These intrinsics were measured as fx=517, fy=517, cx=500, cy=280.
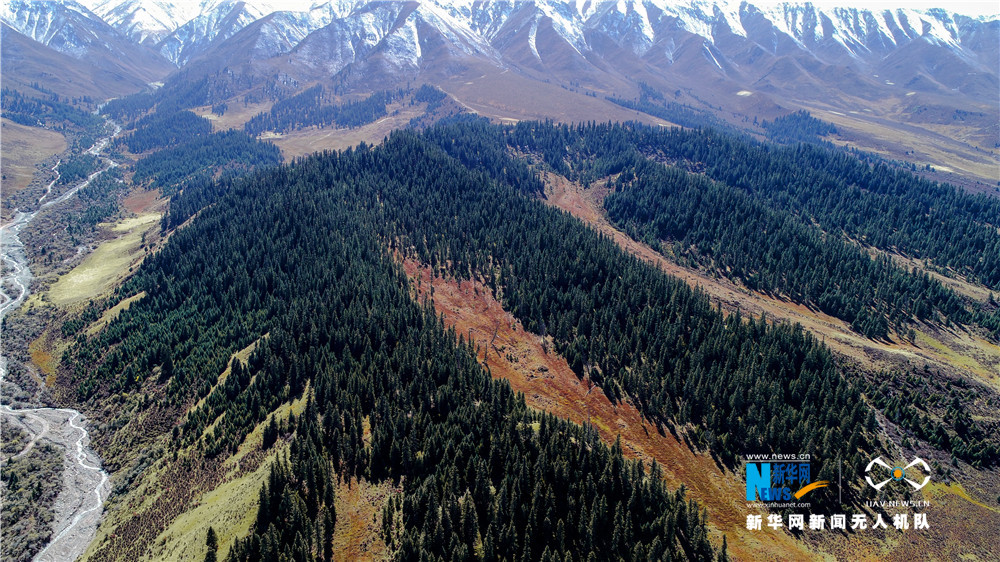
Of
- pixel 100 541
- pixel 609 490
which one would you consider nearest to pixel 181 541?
pixel 100 541

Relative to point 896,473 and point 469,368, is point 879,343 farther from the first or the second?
point 469,368

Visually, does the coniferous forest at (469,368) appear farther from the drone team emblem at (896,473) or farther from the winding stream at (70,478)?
the winding stream at (70,478)

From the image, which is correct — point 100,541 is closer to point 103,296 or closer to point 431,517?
point 431,517

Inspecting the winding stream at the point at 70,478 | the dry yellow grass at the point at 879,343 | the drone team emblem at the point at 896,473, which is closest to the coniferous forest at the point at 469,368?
the drone team emblem at the point at 896,473

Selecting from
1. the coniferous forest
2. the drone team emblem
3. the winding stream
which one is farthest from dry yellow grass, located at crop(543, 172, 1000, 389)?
the winding stream

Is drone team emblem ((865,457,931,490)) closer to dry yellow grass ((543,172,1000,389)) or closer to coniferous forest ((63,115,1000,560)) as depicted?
coniferous forest ((63,115,1000,560))
